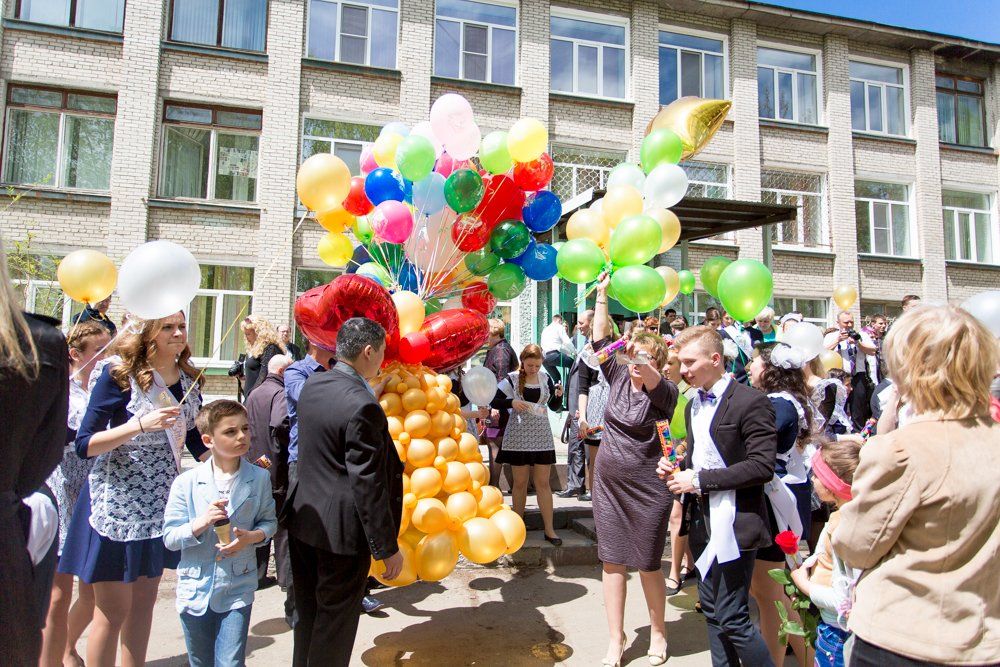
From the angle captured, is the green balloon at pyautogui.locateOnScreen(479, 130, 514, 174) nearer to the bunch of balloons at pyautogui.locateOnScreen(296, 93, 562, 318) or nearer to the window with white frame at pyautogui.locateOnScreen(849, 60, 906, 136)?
the bunch of balloons at pyautogui.locateOnScreen(296, 93, 562, 318)

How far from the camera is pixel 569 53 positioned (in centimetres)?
1417

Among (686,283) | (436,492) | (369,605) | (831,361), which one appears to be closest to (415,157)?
(436,492)

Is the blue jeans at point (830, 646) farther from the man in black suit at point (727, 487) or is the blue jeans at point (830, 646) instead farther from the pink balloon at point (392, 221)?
the pink balloon at point (392, 221)

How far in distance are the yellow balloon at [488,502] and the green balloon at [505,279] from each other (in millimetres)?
1660

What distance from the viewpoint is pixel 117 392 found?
2.86m

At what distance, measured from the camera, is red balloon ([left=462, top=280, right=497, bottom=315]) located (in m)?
4.93

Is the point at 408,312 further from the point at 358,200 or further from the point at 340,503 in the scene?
the point at 340,503

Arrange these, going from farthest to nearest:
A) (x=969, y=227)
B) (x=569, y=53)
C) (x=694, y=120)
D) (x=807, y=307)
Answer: (x=969, y=227)
(x=807, y=307)
(x=569, y=53)
(x=694, y=120)

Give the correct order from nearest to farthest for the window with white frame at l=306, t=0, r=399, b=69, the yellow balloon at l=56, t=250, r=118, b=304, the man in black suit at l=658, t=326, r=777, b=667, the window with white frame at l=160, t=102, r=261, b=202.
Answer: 1. the man in black suit at l=658, t=326, r=777, b=667
2. the yellow balloon at l=56, t=250, r=118, b=304
3. the window with white frame at l=160, t=102, r=261, b=202
4. the window with white frame at l=306, t=0, r=399, b=69

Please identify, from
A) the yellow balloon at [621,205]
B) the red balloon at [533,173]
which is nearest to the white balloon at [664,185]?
the yellow balloon at [621,205]

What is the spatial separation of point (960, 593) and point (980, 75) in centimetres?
2076

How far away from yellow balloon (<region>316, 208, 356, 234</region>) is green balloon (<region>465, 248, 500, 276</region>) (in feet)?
3.32

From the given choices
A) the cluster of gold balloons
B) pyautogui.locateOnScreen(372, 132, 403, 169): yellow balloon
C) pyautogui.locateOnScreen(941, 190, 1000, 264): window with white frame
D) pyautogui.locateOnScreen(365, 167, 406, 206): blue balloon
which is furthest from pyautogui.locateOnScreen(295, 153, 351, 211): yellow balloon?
pyautogui.locateOnScreen(941, 190, 1000, 264): window with white frame

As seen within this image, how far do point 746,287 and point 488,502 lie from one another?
2.72m
